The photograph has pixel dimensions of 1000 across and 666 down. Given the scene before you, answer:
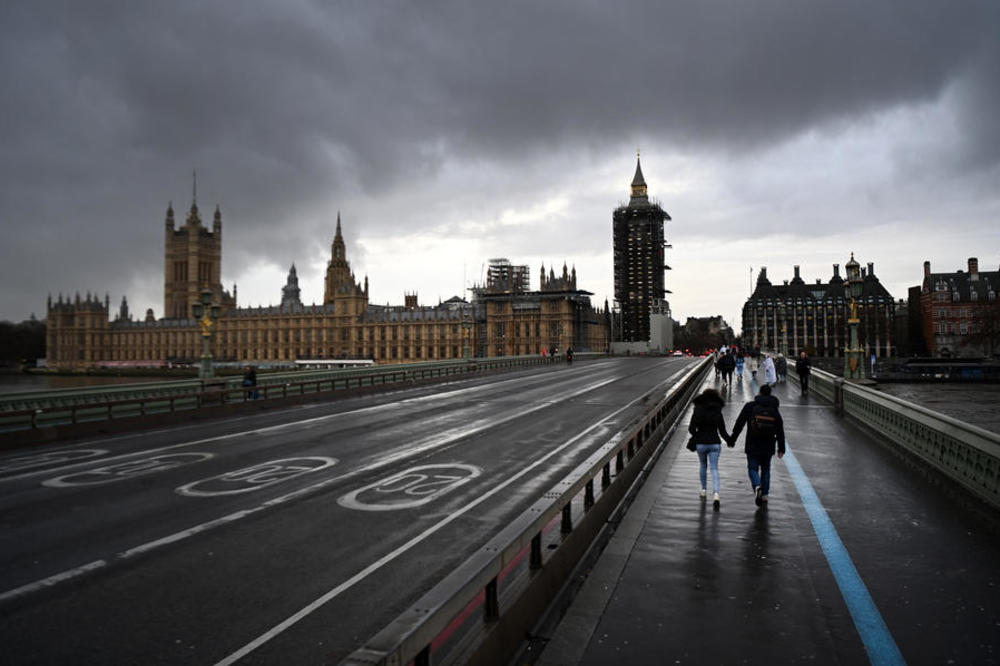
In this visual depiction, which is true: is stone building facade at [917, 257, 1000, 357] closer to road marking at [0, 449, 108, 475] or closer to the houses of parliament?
the houses of parliament

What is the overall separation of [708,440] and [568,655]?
5697 millimetres

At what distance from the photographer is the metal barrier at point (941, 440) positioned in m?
8.95

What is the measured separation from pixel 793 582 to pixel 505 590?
3.08 m

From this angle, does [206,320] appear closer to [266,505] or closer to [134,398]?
[134,398]

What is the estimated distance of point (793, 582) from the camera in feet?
21.3

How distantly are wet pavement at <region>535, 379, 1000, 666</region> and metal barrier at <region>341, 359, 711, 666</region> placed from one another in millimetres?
326

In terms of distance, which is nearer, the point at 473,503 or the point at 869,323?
the point at 473,503

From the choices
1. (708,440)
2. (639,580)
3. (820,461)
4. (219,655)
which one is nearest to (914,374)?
(820,461)

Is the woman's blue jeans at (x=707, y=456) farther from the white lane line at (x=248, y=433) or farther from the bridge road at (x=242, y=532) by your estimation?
the white lane line at (x=248, y=433)

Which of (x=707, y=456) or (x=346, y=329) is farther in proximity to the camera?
(x=346, y=329)

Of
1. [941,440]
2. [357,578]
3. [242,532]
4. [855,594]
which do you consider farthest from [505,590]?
[941,440]

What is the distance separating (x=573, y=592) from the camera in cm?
633

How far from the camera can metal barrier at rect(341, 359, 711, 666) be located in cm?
355

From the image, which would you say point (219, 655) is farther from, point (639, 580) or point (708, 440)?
point (708, 440)
